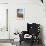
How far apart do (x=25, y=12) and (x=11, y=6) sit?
0.48m

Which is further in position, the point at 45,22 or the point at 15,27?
the point at 15,27

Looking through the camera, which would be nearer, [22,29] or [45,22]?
[45,22]

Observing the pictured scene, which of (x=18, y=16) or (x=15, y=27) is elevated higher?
(x=18, y=16)

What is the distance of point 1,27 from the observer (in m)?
3.74

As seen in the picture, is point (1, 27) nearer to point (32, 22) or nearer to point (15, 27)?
point (15, 27)

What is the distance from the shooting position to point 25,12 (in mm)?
3715

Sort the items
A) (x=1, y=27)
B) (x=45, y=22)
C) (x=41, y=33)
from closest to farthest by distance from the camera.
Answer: (x=45, y=22)
(x=41, y=33)
(x=1, y=27)

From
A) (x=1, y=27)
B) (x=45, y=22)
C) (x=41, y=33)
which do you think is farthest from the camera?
(x=1, y=27)

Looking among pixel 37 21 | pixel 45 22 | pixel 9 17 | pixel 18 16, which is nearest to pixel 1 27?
pixel 9 17

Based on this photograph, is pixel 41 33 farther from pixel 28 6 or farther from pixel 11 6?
pixel 11 6

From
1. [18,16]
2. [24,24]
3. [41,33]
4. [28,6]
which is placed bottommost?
[41,33]

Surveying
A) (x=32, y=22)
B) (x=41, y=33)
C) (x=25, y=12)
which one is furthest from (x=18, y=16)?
(x=41, y=33)

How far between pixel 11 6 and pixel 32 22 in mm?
836

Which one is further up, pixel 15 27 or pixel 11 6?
pixel 11 6
